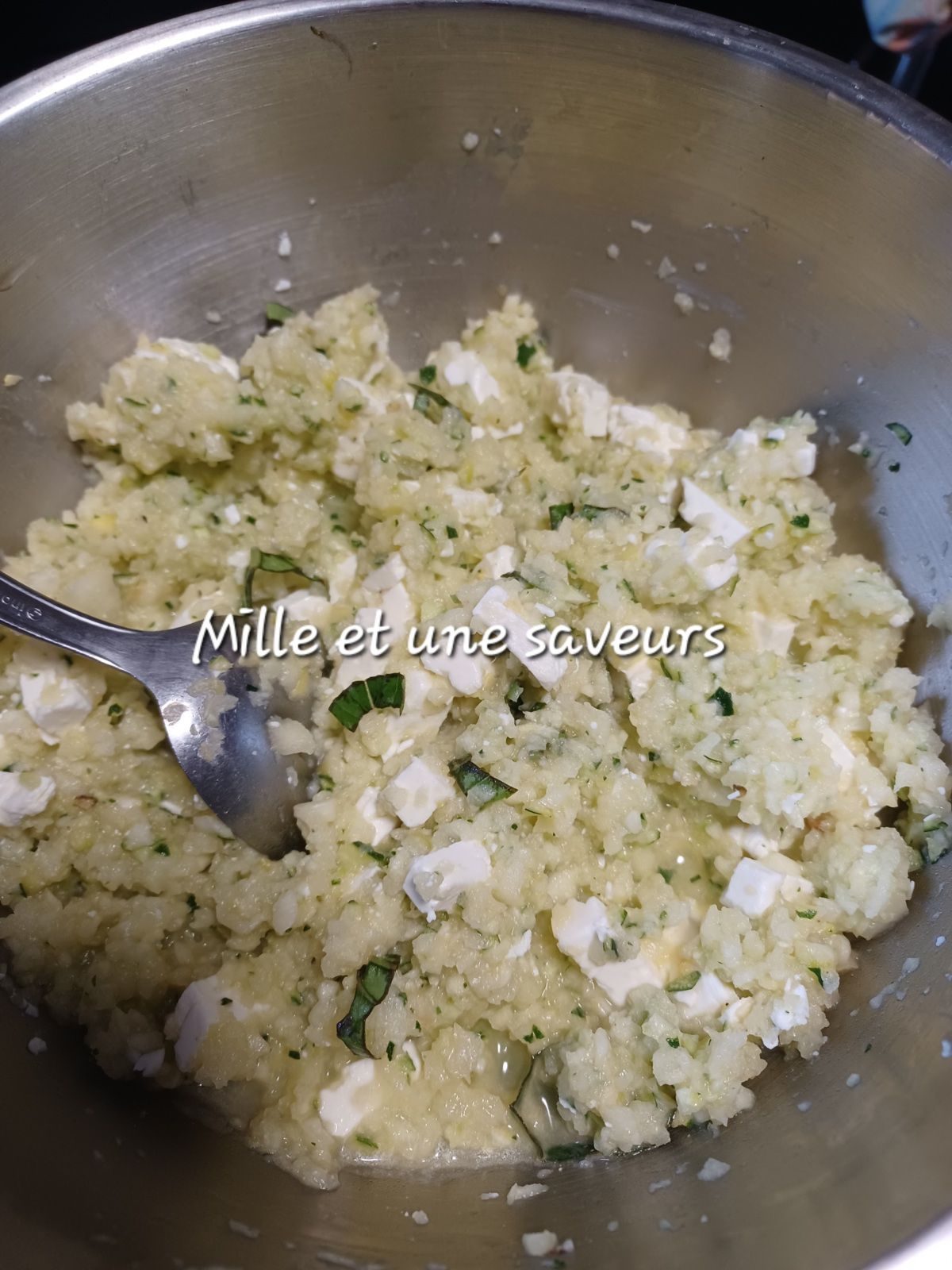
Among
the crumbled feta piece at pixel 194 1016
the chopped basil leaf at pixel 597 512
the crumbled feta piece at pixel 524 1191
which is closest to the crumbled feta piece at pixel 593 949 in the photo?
the crumbled feta piece at pixel 524 1191

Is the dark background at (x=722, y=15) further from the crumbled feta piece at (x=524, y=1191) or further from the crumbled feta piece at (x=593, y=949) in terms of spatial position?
the crumbled feta piece at (x=524, y=1191)

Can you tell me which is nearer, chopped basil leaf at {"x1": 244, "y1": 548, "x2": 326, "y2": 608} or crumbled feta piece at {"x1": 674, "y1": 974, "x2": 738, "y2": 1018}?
crumbled feta piece at {"x1": 674, "y1": 974, "x2": 738, "y2": 1018}

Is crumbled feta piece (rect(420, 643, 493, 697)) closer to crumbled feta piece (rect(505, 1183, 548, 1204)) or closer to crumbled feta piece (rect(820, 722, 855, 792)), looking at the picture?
crumbled feta piece (rect(820, 722, 855, 792))

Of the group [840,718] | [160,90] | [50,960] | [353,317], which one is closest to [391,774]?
[50,960]

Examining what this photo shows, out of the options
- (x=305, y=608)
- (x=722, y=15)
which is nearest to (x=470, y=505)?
(x=305, y=608)

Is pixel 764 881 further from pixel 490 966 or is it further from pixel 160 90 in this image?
pixel 160 90

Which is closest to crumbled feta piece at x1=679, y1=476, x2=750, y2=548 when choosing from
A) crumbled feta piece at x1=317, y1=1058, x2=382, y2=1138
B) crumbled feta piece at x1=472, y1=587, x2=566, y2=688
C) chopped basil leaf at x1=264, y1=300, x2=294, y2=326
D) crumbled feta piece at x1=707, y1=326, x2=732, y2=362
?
crumbled feta piece at x1=707, y1=326, x2=732, y2=362

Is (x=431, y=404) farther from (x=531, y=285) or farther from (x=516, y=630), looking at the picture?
(x=516, y=630)
